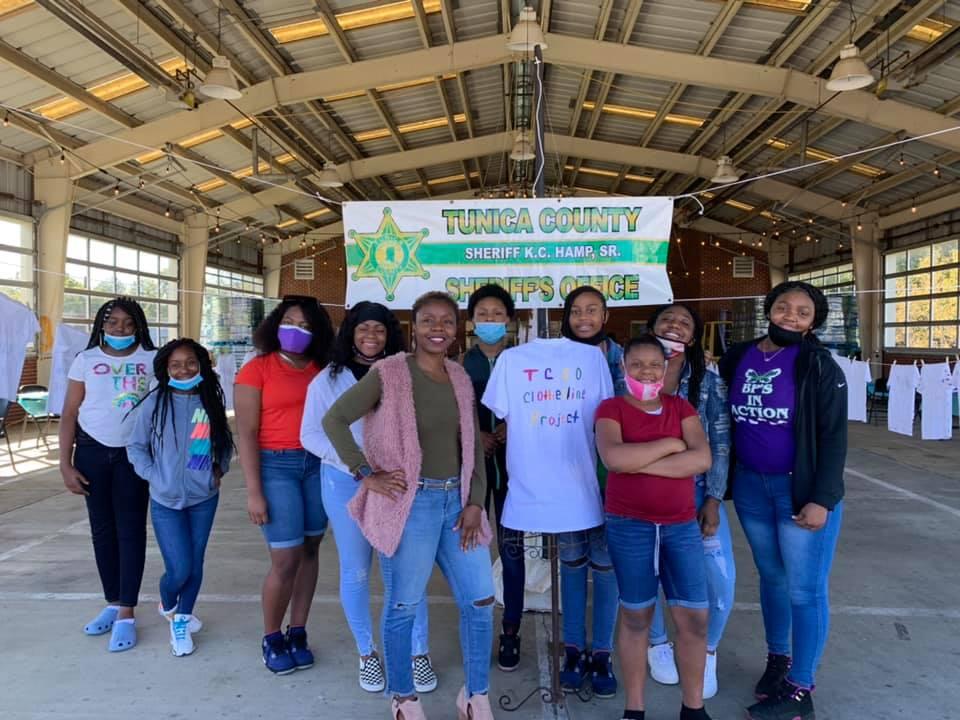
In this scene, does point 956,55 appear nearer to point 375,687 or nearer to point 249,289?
point 375,687

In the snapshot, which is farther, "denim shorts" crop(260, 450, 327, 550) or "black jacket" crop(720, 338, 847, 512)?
"denim shorts" crop(260, 450, 327, 550)

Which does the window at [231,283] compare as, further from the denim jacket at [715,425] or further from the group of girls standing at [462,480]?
the denim jacket at [715,425]

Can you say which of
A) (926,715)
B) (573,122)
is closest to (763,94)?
(573,122)

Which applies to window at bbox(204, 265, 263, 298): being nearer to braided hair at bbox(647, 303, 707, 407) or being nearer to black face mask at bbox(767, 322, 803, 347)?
braided hair at bbox(647, 303, 707, 407)

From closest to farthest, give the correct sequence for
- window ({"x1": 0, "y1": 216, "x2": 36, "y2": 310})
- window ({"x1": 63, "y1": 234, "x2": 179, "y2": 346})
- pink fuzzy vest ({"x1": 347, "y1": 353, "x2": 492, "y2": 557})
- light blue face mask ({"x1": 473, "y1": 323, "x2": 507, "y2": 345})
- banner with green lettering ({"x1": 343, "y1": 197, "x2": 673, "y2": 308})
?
pink fuzzy vest ({"x1": 347, "y1": 353, "x2": 492, "y2": 557})
light blue face mask ({"x1": 473, "y1": 323, "x2": 507, "y2": 345})
banner with green lettering ({"x1": 343, "y1": 197, "x2": 673, "y2": 308})
window ({"x1": 0, "y1": 216, "x2": 36, "y2": 310})
window ({"x1": 63, "y1": 234, "x2": 179, "y2": 346})

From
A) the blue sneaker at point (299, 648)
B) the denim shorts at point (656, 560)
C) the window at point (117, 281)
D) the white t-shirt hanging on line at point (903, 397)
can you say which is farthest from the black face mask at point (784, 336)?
the window at point (117, 281)

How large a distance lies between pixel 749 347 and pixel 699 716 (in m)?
1.33

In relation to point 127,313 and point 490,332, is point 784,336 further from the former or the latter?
point 127,313

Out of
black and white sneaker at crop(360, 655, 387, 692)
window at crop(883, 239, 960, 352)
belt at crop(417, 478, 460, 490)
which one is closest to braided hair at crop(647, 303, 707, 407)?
belt at crop(417, 478, 460, 490)

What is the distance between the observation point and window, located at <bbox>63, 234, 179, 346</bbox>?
13805 mm

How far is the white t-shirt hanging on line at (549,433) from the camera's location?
8.08ft

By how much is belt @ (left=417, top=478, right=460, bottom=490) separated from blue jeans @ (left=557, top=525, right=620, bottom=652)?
1.79 ft

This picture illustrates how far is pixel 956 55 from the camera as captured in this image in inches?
339

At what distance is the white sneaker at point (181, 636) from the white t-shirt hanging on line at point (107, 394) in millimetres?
820
